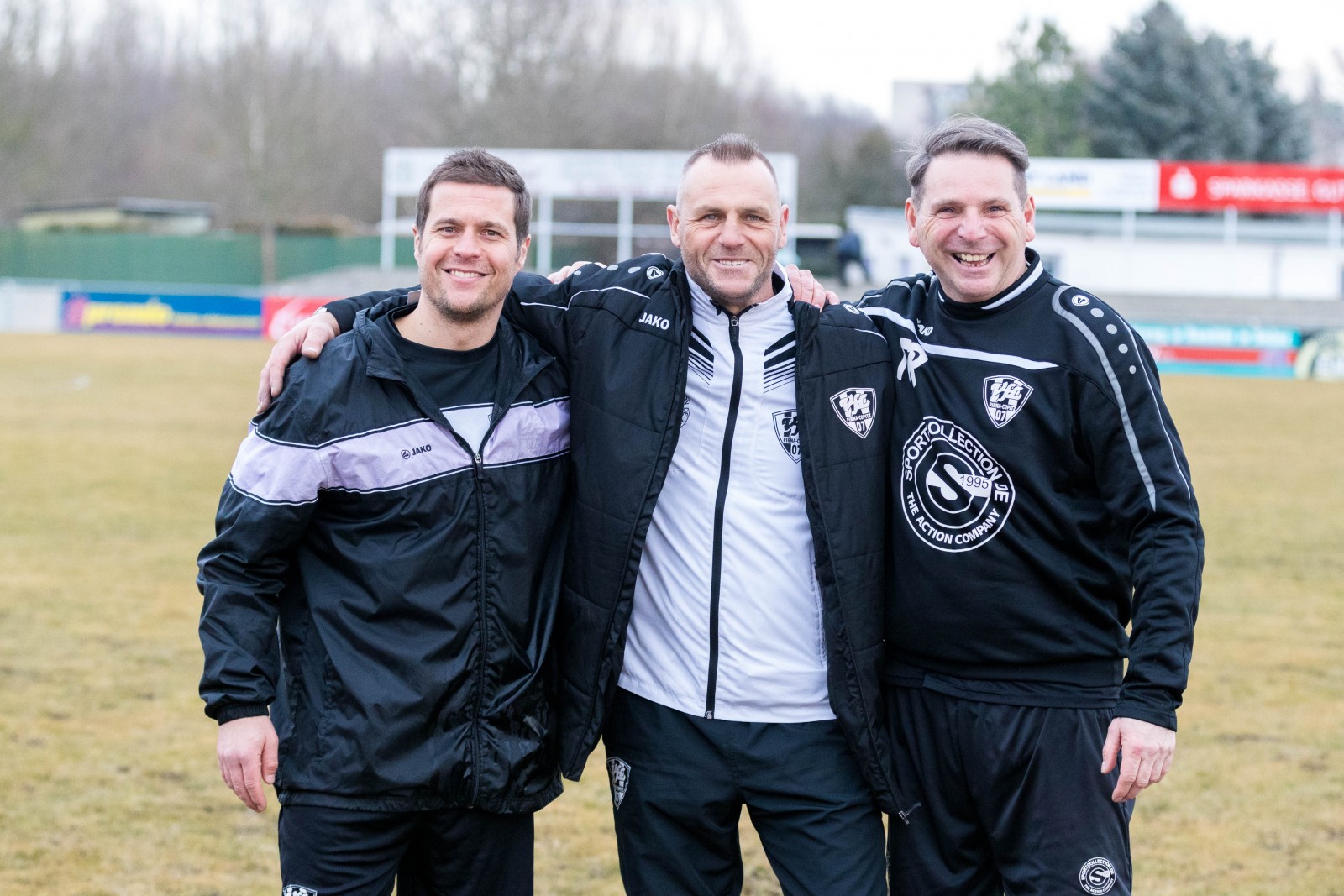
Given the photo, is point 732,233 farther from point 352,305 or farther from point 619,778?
point 619,778

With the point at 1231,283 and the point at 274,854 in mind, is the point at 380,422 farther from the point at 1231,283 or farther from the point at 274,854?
the point at 1231,283

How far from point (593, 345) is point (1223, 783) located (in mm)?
3857

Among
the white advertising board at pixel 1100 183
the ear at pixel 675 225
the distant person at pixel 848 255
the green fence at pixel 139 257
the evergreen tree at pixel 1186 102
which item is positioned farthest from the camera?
the evergreen tree at pixel 1186 102

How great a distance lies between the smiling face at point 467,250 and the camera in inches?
122

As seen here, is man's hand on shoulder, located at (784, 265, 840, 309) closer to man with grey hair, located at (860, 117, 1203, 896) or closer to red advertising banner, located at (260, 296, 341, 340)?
man with grey hair, located at (860, 117, 1203, 896)

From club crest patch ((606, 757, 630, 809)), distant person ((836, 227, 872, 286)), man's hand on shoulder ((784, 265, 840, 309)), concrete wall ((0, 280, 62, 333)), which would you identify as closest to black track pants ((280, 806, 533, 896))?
club crest patch ((606, 757, 630, 809))

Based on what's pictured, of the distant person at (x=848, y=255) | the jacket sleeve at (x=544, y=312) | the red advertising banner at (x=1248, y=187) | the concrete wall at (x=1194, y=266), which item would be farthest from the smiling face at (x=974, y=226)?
the red advertising banner at (x=1248, y=187)

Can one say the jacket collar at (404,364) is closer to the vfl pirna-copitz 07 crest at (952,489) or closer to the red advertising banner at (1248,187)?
the vfl pirna-copitz 07 crest at (952,489)

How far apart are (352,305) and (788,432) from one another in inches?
46.6

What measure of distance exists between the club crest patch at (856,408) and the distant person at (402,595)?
28.5 inches

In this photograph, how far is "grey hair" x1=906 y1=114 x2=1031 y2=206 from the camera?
3.21 metres

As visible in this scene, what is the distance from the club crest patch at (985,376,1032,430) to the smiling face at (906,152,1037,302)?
0.71 feet

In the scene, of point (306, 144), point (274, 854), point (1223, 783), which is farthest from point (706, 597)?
point (306, 144)

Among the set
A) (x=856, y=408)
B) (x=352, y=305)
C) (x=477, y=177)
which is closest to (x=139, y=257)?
(x=352, y=305)
